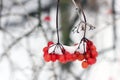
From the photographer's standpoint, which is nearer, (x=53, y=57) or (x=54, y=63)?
(x=53, y=57)

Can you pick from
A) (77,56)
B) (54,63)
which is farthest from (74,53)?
(54,63)

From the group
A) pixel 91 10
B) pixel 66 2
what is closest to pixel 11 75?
pixel 66 2

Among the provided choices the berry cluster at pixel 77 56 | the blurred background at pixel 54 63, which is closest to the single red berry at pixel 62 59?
the berry cluster at pixel 77 56

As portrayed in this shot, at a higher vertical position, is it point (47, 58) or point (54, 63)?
point (47, 58)

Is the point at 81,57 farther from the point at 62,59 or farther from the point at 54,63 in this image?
the point at 54,63

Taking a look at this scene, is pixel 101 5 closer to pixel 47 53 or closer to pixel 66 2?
pixel 66 2

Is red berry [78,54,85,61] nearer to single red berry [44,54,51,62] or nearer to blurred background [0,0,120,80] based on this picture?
single red berry [44,54,51,62]

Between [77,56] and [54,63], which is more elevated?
[77,56]

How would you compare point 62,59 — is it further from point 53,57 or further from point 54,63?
point 54,63

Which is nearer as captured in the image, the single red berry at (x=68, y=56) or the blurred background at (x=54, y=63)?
the single red berry at (x=68, y=56)

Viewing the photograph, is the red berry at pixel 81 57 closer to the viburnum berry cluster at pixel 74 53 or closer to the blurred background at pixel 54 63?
the viburnum berry cluster at pixel 74 53

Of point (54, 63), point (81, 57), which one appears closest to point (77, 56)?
point (81, 57)
